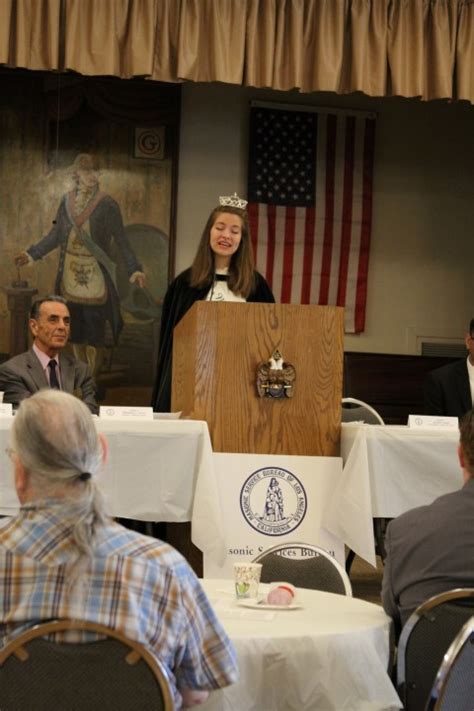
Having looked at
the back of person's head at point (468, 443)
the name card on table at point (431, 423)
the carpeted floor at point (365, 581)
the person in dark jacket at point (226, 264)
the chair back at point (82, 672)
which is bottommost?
the carpeted floor at point (365, 581)

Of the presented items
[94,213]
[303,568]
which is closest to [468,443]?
[303,568]

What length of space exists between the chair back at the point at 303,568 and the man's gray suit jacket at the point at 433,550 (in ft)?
2.49

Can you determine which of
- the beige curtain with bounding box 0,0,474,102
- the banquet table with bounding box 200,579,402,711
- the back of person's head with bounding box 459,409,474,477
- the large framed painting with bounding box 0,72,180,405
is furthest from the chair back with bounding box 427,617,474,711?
the large framed painting with bounding box 0,72,180,405

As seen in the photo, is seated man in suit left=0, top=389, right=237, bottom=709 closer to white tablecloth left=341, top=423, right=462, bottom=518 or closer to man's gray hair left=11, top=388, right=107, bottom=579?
man's gray hair left=11, top=388, right=107, bottom=579

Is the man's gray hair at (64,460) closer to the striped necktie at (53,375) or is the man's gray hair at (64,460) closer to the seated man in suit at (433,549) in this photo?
the seated man in suit at (433,549)

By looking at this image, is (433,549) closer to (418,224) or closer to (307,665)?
(307,665)

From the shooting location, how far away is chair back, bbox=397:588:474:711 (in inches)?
100

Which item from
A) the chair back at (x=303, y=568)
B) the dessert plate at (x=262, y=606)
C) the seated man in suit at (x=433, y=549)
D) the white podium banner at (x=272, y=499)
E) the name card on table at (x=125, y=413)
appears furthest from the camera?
the name card on table at (x=125, y=413)

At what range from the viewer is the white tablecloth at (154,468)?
4.52 m

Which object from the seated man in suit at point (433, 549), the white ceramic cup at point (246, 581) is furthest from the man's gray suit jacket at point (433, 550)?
the white ceramic cup at point (246, 581)

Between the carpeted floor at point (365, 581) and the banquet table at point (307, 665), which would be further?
the carpeted floor at point (365, 581)

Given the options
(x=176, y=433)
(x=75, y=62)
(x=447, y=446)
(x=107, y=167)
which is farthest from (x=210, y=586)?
(x=107, y=167)

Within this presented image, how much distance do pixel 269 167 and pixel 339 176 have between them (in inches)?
27.4

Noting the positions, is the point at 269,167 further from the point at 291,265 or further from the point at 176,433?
the point at 176,433
